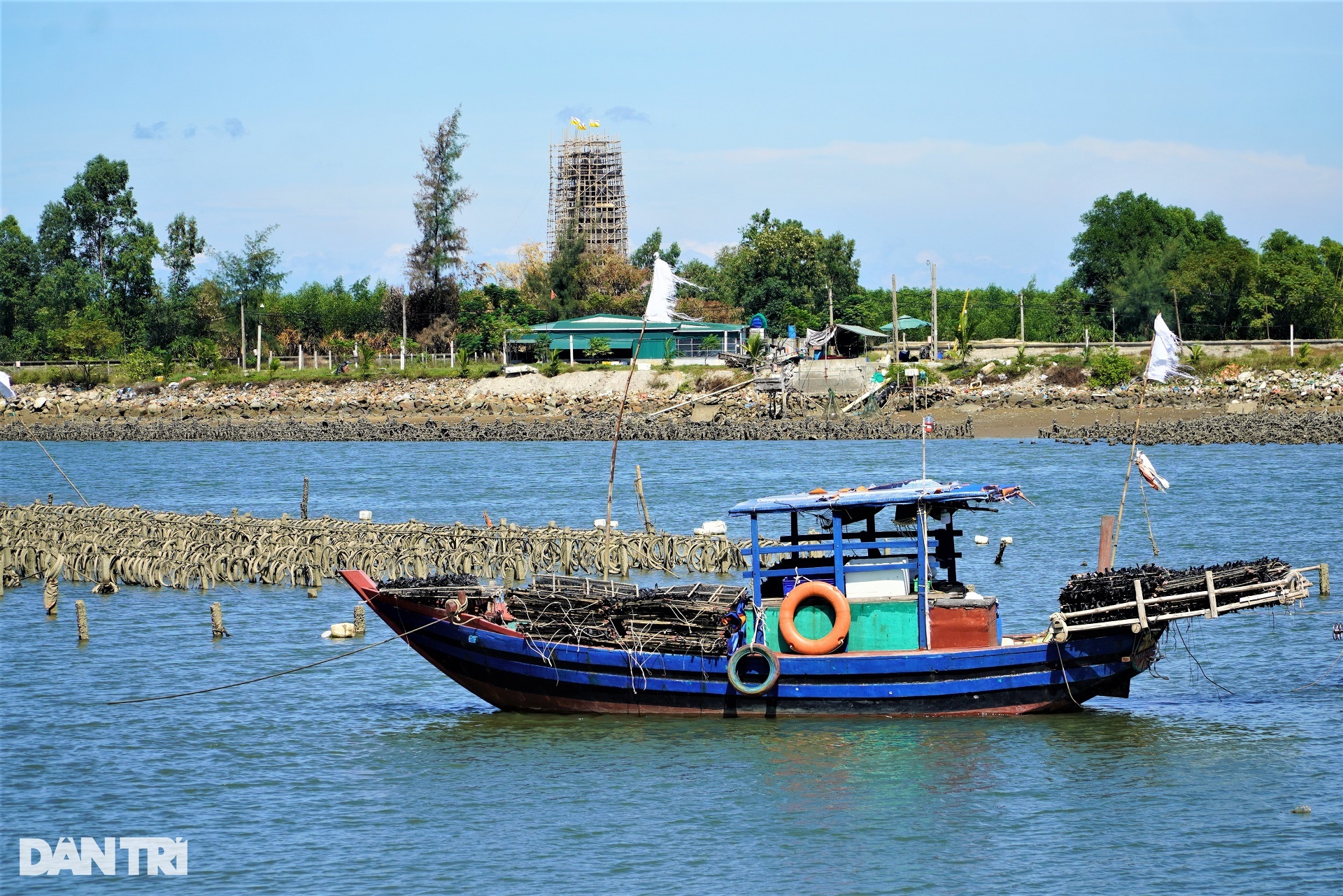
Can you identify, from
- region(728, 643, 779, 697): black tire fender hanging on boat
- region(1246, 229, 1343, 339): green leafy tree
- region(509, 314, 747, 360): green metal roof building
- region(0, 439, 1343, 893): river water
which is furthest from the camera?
region(509, 314, 747, 360): green metal roof building

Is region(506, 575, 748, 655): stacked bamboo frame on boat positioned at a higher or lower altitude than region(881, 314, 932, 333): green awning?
lower

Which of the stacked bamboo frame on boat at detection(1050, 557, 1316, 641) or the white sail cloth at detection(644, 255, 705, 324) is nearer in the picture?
the stacked bamboo frame on boat at detection(1050, 557, 1316, 641)

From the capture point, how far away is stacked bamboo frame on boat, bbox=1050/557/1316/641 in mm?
17391

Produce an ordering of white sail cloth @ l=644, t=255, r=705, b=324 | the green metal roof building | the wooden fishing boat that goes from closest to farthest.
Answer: the wooden fishing boat → white sail cloth @ l=644, t=255, r=705, b=324 → the green metal roof building

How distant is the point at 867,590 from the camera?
60.7 ft

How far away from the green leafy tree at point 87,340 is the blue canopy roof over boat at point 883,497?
9316 centimetres

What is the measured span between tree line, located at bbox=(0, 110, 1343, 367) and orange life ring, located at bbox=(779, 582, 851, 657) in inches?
2955

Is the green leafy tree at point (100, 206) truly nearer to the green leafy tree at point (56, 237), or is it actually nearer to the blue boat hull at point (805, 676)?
the green leafy tree at point (56, 237)

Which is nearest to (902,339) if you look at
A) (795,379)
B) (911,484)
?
(795,379)

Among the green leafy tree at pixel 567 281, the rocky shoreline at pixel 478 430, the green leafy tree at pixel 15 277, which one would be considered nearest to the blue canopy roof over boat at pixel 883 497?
the rocky shoreline at pixel 478 430

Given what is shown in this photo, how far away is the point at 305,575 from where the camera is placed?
31.3m

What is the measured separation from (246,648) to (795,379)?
61.8 m

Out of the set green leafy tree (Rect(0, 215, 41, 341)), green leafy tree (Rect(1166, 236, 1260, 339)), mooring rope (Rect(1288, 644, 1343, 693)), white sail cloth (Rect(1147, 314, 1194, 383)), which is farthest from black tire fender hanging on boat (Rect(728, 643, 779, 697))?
green leafy tree (Rect(0, 215, 41, 341))

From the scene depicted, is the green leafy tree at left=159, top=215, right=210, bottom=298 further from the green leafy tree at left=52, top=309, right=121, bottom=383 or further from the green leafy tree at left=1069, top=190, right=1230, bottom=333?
the green leafy tree at left=1069, top=190, right=1230, bottom=333
